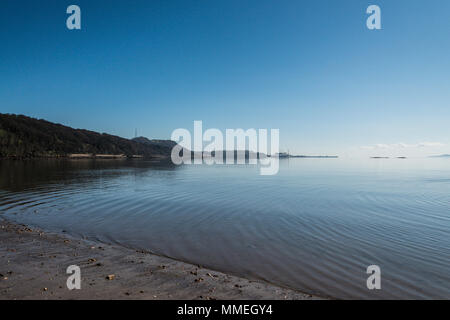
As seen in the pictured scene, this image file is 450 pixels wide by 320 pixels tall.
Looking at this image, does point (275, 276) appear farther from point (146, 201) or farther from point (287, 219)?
point (146, 201)

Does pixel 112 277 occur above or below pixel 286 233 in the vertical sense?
above

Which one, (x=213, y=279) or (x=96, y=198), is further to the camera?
(x=96, y=198)

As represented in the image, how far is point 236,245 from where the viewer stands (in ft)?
33.2

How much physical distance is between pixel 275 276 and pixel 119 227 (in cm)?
804

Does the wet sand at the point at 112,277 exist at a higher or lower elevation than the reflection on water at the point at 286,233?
higher

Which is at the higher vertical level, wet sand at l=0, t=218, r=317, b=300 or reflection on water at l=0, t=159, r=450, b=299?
wet sand at l=0, t=218, r=317, b=300

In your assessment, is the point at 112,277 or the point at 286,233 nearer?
the point at 112,277

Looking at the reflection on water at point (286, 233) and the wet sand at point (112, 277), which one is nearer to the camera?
the wet sand at point (112, 277)

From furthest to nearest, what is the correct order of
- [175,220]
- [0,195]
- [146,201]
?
[0,195] → [146,201] → [175,220]

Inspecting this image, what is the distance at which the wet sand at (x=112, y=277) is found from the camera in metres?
5.79

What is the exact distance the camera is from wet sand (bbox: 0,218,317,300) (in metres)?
5.79

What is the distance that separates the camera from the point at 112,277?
6609mm

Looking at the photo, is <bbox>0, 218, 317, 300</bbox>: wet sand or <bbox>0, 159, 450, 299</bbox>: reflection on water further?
<bbox>0, 159, 450, 299</bbox>: reflection on water
